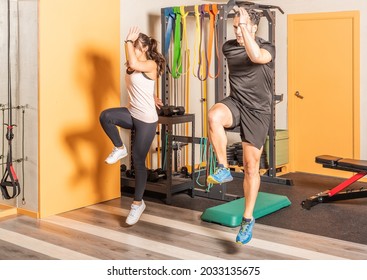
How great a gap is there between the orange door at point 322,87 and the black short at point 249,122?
110 inches

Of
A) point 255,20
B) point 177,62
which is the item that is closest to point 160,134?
point 177,62

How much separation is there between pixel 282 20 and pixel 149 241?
12.0 feet

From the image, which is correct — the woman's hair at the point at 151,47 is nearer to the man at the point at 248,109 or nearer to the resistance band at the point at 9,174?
the man at the point at 248,109

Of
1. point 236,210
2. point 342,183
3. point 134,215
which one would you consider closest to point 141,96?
point 134,215

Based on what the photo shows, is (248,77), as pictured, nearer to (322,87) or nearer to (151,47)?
(151,47)

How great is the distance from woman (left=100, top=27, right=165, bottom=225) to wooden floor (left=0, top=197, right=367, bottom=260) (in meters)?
0.26

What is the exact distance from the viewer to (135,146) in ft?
12.6

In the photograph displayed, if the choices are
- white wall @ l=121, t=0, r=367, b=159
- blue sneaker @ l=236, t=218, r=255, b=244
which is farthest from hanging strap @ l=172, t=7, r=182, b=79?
blue sneaker @ l=236, t=218, r=255, b=244

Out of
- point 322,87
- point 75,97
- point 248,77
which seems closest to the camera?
point 248,77

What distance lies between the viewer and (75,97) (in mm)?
4305

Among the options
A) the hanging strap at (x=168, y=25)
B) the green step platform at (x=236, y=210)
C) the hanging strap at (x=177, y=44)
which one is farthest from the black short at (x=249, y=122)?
the hanging strap at (x=168, y=25)

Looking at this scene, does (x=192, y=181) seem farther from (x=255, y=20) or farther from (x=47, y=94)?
(x=255, y=20)

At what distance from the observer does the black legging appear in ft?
12.3
